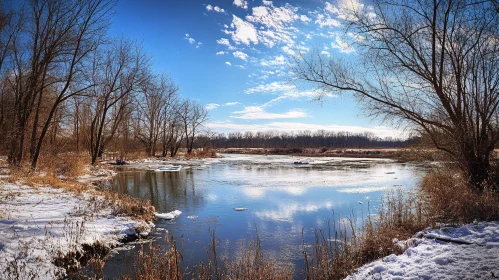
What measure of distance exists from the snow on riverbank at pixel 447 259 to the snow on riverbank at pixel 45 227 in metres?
4.97

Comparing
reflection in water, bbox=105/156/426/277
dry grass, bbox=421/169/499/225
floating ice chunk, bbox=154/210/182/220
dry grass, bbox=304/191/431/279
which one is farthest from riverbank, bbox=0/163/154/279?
dry grass, bbox=421/169/499/225

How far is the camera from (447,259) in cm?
411

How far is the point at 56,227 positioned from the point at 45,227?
0.77 m

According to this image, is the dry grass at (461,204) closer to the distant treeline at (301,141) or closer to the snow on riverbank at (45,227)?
the snow on riverbank at (45,227)

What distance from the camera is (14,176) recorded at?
1067 centimetres

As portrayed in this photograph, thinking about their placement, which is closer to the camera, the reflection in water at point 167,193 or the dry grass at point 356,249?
the dry grass at point 356,249

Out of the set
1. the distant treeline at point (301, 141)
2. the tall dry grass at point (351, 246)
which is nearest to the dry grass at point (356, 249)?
the tall dry grass at point (351, 246)

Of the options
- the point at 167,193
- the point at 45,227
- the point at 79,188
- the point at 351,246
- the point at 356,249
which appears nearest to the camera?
the point at 45,227

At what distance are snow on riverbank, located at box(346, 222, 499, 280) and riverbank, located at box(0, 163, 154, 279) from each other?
4.77 metres

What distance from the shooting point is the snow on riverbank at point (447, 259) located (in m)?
3.66

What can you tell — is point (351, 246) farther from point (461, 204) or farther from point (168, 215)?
point (168, 215)

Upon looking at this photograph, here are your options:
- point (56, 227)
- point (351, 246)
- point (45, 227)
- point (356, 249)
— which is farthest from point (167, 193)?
point (356, 249)

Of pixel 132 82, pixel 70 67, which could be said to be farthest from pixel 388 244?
pixel 132 82

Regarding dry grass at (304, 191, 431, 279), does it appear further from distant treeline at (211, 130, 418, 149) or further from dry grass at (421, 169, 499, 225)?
distant treeline at (211, 130, 418, 149)
